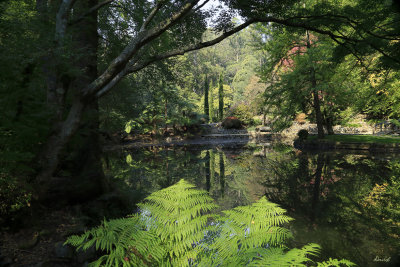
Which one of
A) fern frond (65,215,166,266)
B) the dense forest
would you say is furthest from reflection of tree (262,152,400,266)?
fern frond (65,215,166,266)

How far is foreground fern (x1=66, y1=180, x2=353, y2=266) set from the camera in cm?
130

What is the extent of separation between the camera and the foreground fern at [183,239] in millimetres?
1304

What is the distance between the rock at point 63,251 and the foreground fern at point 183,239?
2.39 meters

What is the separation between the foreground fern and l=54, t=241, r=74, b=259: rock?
2.39 meters

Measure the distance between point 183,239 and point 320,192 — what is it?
19.7 ft

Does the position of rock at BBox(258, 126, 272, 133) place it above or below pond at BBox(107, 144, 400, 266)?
above

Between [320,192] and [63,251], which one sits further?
[320,192]

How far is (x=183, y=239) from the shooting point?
63.7 inches

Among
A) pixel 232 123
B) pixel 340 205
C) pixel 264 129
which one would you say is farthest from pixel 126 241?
pixel 232 123

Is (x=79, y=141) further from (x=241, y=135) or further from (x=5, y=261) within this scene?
(x=241, y=135)

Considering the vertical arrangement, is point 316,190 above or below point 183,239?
below

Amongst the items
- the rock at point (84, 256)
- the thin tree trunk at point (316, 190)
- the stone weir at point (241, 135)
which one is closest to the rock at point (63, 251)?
the rock at point (84, 256)

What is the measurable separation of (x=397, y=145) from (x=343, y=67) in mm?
5587

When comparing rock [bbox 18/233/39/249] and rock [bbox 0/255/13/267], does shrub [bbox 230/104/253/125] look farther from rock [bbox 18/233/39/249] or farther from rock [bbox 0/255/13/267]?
rock [bbox 0/255/13/267]
